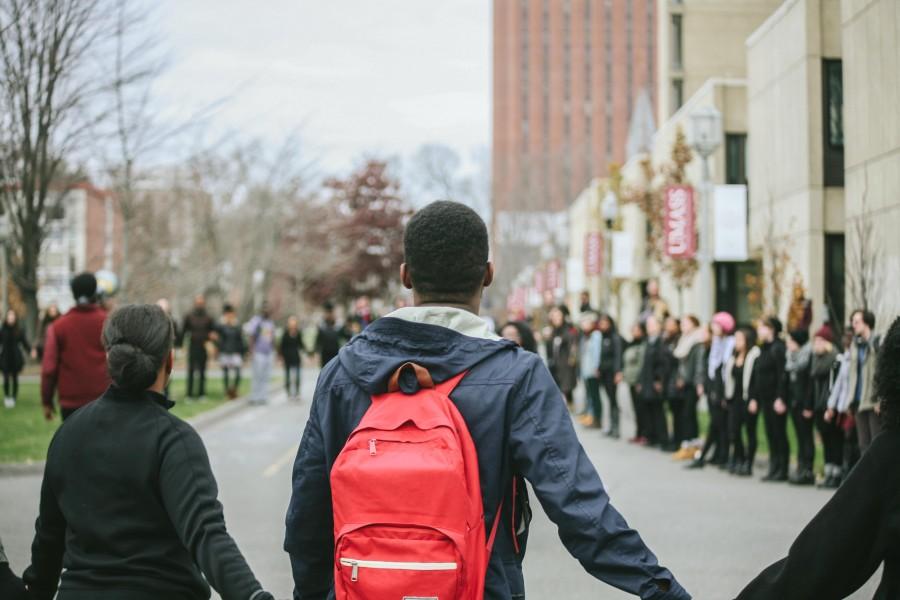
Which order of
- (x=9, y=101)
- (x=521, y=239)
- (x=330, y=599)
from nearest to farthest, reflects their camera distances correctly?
(x=330, y=599)
(x=9, y=101)
(x=521, y=239)

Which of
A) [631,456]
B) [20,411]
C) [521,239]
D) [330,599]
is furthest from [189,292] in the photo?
[330,599]

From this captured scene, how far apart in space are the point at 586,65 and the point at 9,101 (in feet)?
343

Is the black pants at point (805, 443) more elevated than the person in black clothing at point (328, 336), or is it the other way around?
the person in black clothing at point (328, 336)

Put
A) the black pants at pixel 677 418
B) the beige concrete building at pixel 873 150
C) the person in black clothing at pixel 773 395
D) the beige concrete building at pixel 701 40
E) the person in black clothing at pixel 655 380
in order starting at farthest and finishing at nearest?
the beige concrete building at pixel 701 40
the person in black clothing at pixel 655 380
the black pants at pixel 677 418
the beige concrete building at pixel 873 150
the person in black clothing at pixel 773 395

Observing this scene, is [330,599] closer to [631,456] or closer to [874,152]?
[631,456]

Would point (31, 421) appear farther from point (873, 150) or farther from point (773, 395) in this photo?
point (873, 150)

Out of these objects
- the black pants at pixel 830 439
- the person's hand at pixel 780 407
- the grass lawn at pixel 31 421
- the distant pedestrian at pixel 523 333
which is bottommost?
the grass lawn at pixel 31 421

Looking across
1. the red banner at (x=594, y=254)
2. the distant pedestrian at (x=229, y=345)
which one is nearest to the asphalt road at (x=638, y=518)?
the distant pedestrian at (x=229, y=345)

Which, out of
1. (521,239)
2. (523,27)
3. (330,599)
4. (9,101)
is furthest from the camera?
(523,27)

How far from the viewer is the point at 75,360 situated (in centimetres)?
880

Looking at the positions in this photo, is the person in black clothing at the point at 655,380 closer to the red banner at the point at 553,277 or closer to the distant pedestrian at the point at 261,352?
the distant pedestrian at the point at 261,352

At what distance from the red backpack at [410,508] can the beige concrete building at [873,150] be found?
12.0m

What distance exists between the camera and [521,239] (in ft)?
216

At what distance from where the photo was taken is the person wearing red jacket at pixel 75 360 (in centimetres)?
880
